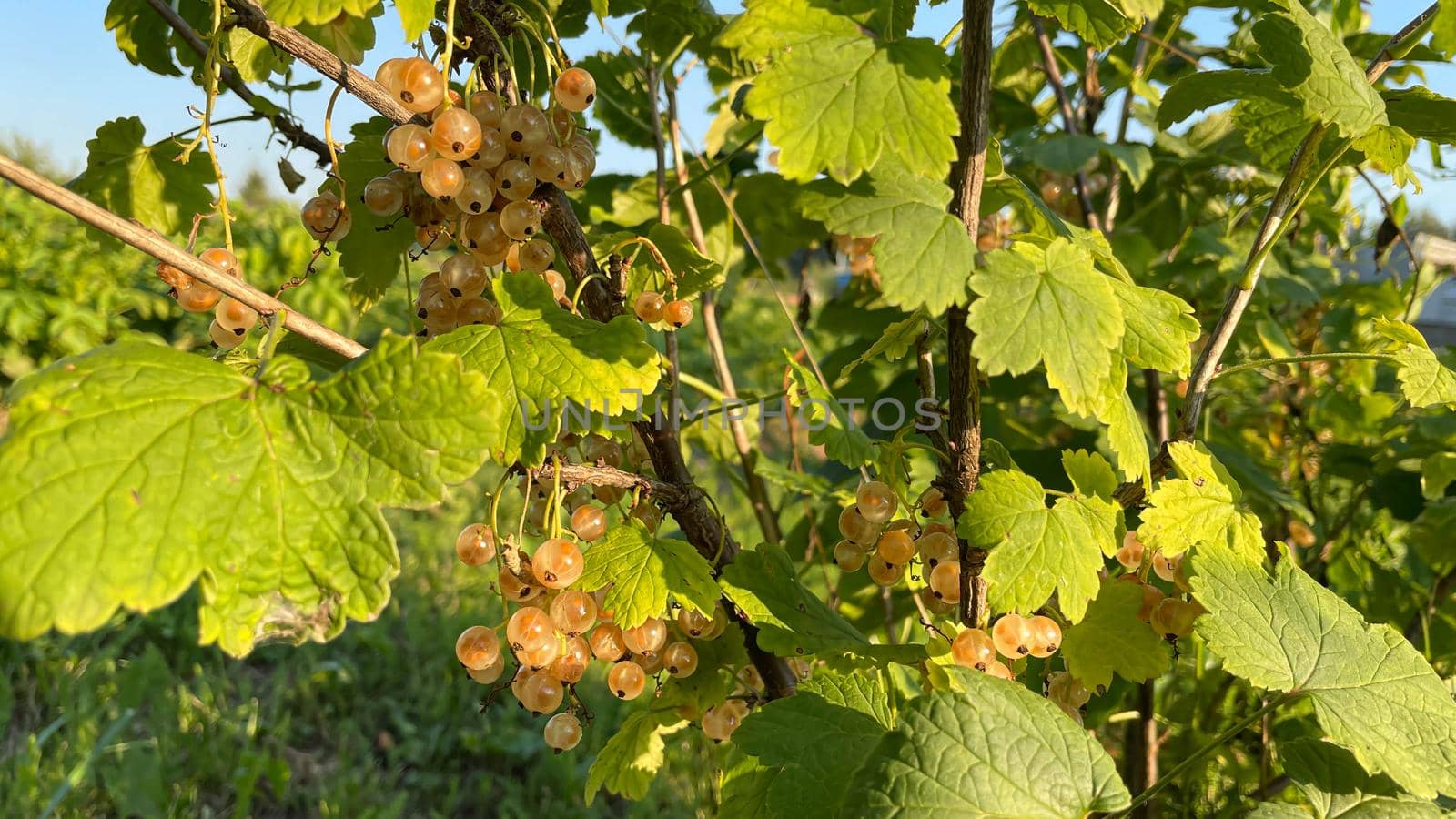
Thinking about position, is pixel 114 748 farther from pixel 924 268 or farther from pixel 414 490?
pixel 924 268

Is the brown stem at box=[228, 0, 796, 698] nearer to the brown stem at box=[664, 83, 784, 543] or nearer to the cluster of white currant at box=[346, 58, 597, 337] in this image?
the cluster of white currant at box=[346, 58, 597, 337]

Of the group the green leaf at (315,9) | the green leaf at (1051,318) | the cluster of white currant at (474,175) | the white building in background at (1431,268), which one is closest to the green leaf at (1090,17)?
the green leaf at (1051,318)

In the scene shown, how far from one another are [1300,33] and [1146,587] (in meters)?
0.51

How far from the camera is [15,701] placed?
2.48 meters

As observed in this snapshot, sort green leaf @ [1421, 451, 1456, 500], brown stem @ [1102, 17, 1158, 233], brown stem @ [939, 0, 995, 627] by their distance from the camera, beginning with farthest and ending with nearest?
1. brown stem @ [1102, 17, 1158, 233]
2. green leaf @ [1421, 451, 1456, 500]
3. brown stem @ [939, 0, 995, 627]

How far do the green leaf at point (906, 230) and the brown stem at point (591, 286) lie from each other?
0.72ft

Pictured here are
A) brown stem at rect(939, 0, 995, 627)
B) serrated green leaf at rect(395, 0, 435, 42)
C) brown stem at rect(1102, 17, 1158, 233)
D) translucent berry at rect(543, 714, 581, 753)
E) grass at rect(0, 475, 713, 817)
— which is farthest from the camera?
grass at rect(0, 475, 713, 817)

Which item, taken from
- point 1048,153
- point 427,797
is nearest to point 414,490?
point 1048,153

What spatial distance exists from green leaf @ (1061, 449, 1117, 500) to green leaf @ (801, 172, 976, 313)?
292 millimetres

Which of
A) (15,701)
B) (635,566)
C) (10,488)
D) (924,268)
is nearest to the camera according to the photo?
(10,488)

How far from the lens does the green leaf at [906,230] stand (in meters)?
0.68

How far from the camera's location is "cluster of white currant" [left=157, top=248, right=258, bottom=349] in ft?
2.45

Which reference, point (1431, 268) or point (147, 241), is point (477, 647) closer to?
point (147, 241)

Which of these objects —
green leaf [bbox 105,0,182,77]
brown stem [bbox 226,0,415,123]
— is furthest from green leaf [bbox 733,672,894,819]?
green leaf [bbox 105,0,182,77]
